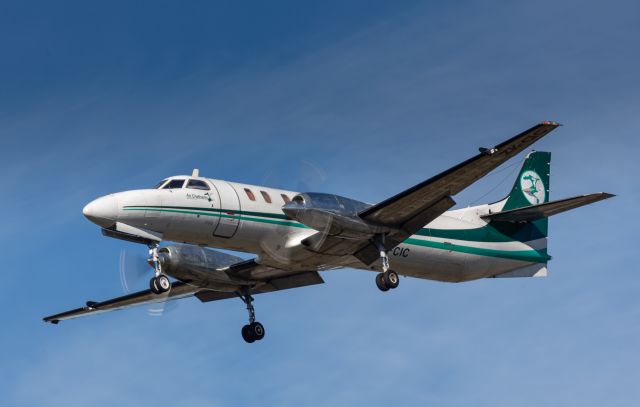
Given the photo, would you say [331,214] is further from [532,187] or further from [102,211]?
[532,187]

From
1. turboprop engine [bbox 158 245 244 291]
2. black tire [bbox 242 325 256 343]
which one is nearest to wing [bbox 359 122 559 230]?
turboprop engine [bbox 158 245 244 291]

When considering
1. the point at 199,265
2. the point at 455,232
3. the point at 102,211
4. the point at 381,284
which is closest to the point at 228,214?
the point at 102,211

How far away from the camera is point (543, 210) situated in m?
32.0

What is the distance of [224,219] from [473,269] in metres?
8.86

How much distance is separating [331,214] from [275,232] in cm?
173

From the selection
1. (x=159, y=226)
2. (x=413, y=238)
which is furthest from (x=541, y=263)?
(x=159, y=226)

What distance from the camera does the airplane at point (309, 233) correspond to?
A: 2753 centimetres

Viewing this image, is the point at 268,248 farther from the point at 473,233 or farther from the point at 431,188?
the point at 473,233

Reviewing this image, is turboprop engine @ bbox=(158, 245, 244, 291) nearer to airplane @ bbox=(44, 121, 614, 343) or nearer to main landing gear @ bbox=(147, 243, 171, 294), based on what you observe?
airplane @ bbox=(44, 121, 614, 343)

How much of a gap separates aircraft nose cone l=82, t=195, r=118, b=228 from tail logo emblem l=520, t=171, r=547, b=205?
15372 millimetres

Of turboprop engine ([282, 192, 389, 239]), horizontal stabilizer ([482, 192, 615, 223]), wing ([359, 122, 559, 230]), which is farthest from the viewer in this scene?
horizontal stabilizer ([482, 192, 615, 223])

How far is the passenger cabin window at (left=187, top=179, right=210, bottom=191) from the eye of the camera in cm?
2811

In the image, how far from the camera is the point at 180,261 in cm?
3105

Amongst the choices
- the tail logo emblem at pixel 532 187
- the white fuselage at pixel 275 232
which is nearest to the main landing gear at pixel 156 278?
the white fuselage at pixel 275 232
